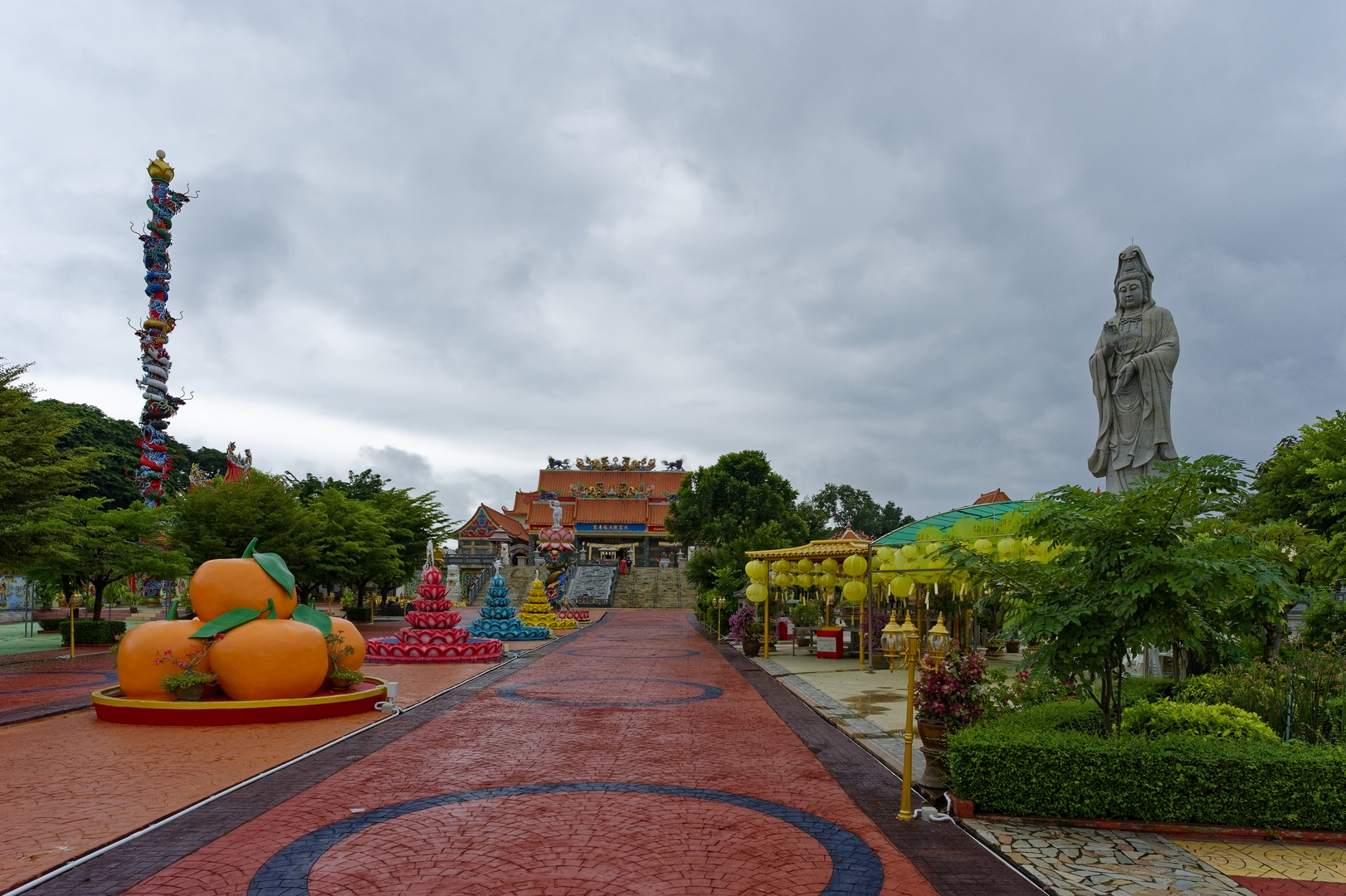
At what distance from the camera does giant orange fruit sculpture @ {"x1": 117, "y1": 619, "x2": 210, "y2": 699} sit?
1055 centimetres

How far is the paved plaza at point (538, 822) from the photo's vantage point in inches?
203

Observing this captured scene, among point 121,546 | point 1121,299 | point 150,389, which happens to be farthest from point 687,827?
point 150,389

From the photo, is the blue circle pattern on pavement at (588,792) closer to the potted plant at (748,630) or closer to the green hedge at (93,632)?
the potted plant at (748,630)

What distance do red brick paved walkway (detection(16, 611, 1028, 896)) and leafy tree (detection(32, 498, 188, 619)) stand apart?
48.0ft

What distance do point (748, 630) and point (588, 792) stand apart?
48.7 ft

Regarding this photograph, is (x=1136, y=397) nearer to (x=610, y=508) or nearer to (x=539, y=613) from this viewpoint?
(x=539, y=613)

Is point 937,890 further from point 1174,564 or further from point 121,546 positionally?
point 121,546

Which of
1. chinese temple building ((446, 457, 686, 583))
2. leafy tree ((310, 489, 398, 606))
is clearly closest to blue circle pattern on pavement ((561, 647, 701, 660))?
→ leafy tree ((310, 489, 398, 606))

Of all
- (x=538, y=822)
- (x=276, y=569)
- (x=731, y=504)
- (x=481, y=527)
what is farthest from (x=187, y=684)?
(x=481, y=527)

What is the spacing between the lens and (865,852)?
5758 mm

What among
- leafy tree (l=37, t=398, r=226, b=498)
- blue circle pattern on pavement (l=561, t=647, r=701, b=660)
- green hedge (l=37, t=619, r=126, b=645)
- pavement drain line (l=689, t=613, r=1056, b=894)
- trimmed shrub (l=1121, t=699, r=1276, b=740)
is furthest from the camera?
leafy tree (l=37, t=398, r=226, b=498)

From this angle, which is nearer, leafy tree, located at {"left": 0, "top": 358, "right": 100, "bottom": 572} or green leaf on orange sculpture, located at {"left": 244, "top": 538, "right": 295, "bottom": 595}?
green leaf on orange sculpture, located at {"left": 244, "top": 538, "right": 295, "bottom": 595}

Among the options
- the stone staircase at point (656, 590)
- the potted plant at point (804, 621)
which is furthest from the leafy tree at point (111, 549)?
the stone staircase at point (656, 590)

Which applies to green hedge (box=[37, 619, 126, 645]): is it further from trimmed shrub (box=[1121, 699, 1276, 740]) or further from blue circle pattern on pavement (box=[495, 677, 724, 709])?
trimmed shrub (box=[1121, 699, 1276, 740])
